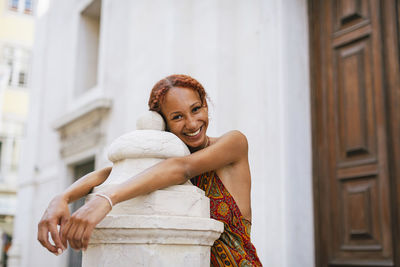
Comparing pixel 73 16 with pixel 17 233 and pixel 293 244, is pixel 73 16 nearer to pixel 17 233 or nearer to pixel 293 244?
pixel 17 233

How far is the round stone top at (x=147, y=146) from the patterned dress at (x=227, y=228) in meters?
0.23

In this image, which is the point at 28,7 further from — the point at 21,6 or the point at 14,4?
the point at 14,4

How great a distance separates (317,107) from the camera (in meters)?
5.49

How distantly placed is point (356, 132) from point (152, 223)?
3362 millimetres

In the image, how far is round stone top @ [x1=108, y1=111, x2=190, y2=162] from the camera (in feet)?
7.71

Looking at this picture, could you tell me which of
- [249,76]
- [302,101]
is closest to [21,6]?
[249,76]

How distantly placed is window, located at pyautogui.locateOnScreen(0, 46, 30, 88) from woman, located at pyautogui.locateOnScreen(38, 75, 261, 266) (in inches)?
887

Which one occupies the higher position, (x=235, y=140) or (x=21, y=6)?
(x=21, y=6)

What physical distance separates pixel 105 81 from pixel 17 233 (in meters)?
5.52

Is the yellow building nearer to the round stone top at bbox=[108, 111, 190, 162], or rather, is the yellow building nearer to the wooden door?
the wooden door

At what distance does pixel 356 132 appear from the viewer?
4988mm

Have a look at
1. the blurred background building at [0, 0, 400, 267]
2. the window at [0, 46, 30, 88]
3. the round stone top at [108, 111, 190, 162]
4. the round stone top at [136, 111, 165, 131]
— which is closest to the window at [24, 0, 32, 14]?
the window at [0, 46, 30, 88]

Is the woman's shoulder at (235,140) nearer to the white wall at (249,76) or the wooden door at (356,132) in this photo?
the white wall at (249,76)

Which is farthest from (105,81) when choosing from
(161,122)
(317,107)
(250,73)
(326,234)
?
(161,122)
